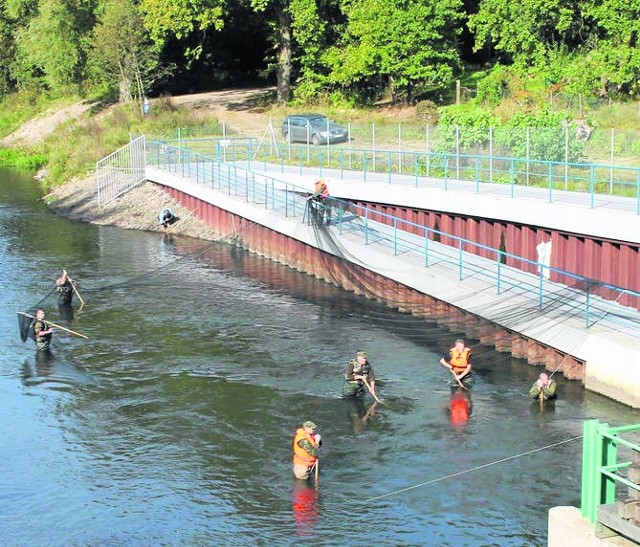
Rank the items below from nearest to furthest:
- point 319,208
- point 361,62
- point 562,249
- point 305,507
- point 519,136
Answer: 1. point 305,507
2. point 562,249
3. point 319,208
4. point 519,136
5. point 361,62

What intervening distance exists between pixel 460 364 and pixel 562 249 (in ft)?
24.0

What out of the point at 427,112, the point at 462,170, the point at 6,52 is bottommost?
the point at 462,170

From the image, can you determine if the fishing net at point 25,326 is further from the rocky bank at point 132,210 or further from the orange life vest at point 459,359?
the rocky bank at point 132,210

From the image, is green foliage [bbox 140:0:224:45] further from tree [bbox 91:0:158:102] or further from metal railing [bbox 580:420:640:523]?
metal railing [bbox 580:420:640:523]

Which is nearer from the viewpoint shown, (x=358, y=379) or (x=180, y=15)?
(x=358, y=379)

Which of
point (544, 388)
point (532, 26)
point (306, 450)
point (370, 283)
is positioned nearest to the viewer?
point (306, 450)

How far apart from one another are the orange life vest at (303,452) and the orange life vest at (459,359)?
638 centimetres

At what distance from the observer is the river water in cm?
1942

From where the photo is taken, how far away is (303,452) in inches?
808

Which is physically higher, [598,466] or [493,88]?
[493,88]

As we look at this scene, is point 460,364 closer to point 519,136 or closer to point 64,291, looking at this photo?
point 64,291

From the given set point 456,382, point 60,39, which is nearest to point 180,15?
point 60,39

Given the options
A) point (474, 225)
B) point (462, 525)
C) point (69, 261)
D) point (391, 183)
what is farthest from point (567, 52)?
point (462, 525)

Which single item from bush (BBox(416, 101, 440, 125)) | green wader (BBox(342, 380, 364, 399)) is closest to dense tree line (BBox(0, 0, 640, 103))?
bush (BBox(416, 101, 440, 125))
